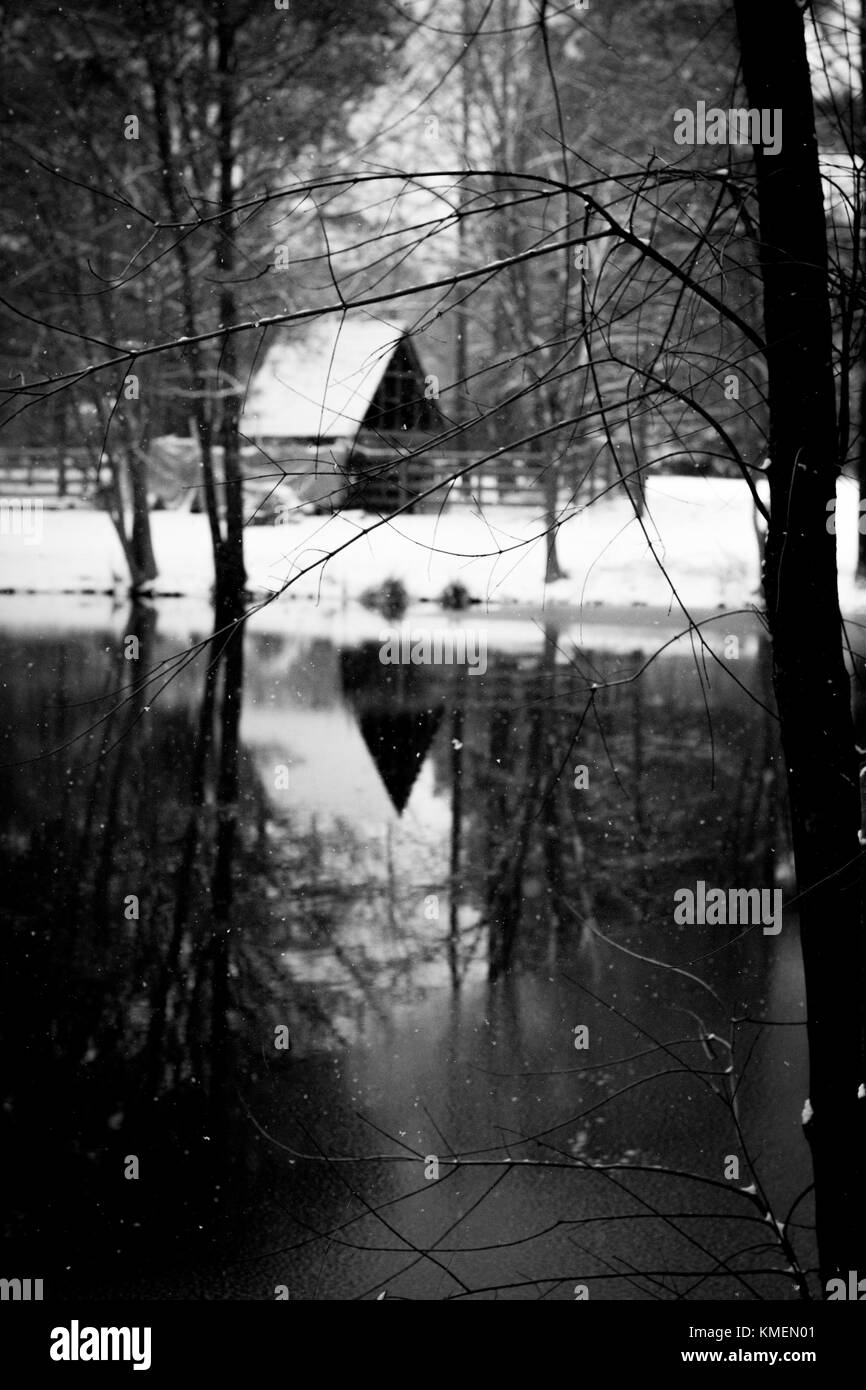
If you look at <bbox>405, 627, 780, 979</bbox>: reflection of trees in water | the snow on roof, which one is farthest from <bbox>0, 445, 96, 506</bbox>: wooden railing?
<bbox>405, 627, 780, 979</bbox>: reflection of trees in water

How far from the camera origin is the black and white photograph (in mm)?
2666

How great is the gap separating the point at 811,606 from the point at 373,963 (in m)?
2.17

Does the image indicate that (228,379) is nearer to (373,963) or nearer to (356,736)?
(356,736)

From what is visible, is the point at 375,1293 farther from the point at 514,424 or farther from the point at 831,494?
the point at 514,424

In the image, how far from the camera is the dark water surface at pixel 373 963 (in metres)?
2.55

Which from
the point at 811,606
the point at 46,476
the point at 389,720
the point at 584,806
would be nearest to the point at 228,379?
the point at 46,476

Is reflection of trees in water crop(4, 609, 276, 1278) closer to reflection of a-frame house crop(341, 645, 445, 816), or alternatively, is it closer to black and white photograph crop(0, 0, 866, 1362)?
black and white photograph crop(0, 0, 866, 1362)

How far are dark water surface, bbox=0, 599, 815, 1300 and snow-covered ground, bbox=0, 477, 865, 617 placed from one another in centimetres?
11

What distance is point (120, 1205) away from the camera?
264 cm

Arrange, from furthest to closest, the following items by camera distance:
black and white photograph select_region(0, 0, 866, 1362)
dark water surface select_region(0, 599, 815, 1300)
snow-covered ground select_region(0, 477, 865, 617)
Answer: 1. snow-covered ground select_region(0, 477, 865, 617)
2. black and white photograph select_region(0, 0, 866, 1362)
3. dark water surface select_region(0, 599, 815, 1300)

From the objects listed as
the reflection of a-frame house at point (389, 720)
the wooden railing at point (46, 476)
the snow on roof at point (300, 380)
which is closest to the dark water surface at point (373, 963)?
the reflection of a-frame house at point (389, 720)

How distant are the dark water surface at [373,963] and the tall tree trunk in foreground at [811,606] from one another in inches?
41.7

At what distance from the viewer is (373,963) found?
3.24 m

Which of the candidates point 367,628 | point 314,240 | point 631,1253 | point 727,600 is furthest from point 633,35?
point 631,1253
